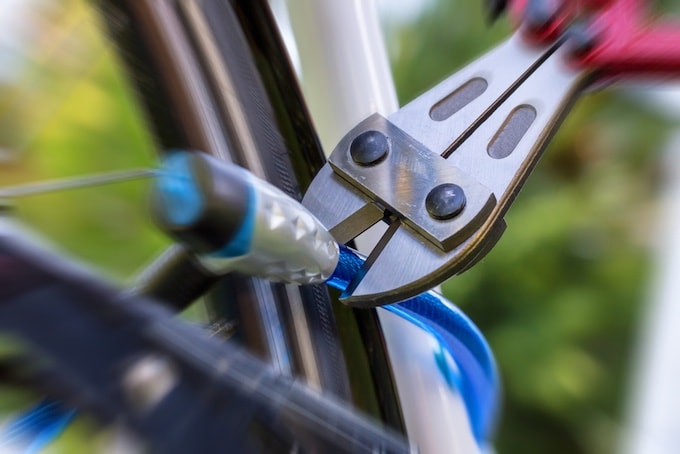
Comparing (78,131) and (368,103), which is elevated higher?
(368,103)

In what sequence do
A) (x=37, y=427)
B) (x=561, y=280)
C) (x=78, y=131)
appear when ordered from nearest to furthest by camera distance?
1. (x=37, y=427)
2. (x=78, y=131)
3. (x=561, y=280)

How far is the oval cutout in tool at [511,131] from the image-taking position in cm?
23

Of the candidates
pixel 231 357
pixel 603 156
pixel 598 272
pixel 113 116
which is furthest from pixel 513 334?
pixel 231 357

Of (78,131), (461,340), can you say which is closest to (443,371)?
(461,340)

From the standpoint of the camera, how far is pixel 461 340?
0.83 ft

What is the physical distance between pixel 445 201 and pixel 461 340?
0.07 meters

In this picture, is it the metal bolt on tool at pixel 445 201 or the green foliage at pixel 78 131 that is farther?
the green foliage at pixel 78 131

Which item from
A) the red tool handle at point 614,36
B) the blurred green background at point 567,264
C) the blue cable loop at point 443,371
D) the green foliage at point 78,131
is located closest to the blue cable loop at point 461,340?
the blue cable loop at point 443,371

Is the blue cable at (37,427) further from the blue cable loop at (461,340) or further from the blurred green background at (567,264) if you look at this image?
the blurred green background at (567,264)

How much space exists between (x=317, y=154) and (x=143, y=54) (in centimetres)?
8

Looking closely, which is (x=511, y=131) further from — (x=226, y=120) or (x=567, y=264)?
(x=567, y=264)

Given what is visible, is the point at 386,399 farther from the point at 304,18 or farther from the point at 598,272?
the point at 598,272

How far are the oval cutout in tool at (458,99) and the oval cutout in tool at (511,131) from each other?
2cm

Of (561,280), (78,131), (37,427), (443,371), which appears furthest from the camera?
(561,280)
